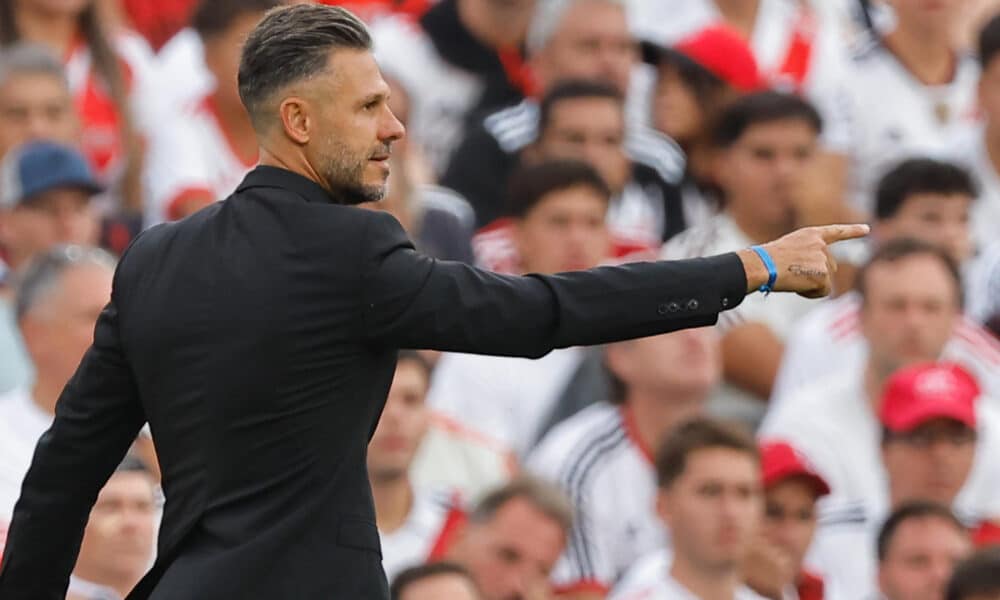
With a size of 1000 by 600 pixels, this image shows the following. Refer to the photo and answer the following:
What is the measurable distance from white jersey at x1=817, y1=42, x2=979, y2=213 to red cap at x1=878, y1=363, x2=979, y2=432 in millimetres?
1916

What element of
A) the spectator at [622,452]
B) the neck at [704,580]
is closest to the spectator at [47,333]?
the spectator at [622,452]

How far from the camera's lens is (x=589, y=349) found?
24.5 ft

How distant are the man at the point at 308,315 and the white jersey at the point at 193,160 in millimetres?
4293

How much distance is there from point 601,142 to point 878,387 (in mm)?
1777

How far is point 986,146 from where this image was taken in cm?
842

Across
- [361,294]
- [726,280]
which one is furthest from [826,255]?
[361,294]

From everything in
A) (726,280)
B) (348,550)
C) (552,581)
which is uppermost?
(726,280)

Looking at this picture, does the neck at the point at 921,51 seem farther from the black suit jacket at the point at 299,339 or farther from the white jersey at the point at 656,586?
the black suit jacket at the point at 299,339

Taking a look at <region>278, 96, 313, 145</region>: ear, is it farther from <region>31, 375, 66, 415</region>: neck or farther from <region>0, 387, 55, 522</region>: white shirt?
<region>31, 375, 66, 415</region>: neck

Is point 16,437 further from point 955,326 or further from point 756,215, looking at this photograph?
point 955,326

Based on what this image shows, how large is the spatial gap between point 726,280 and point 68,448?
3.70ft

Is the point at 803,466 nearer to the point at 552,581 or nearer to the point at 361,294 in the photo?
the point at 552,581

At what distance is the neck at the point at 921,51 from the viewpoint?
878 cm

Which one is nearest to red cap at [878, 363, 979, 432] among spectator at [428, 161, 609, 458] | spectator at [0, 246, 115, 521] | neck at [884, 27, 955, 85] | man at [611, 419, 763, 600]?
man at [611, 419, 763, 600]
